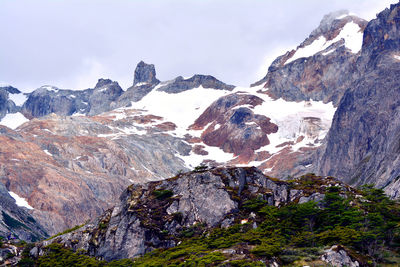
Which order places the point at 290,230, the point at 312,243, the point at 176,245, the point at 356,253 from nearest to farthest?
the point at 356,253 < the point at 312,243 < the point at 290,230 < the point at 176,245

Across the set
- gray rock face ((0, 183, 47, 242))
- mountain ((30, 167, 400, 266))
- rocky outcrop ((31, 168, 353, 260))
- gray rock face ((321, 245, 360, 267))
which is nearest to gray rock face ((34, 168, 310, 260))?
rocky outcrop ((31, 168, 353, 260))

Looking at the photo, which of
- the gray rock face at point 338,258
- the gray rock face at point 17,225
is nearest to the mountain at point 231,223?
the gray rock face at point 338,258

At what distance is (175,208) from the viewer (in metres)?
82.1

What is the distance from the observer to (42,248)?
260ft

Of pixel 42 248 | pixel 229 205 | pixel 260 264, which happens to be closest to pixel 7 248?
pixel 42 248

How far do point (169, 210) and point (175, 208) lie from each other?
3.56ft

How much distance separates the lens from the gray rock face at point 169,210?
7725 centimetres

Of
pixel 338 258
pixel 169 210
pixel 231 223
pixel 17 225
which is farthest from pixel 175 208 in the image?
pixel 17 225

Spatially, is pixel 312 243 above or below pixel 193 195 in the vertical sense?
below

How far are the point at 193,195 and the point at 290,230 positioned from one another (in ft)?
65.8

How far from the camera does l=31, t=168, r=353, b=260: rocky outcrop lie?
7725 cm

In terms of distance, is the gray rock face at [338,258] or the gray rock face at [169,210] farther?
the gray rock face at [169,210]

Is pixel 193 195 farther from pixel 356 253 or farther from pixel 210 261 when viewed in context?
pixel 356 253

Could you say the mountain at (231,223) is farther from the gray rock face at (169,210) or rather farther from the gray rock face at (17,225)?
the gray rock face at (17,225)
